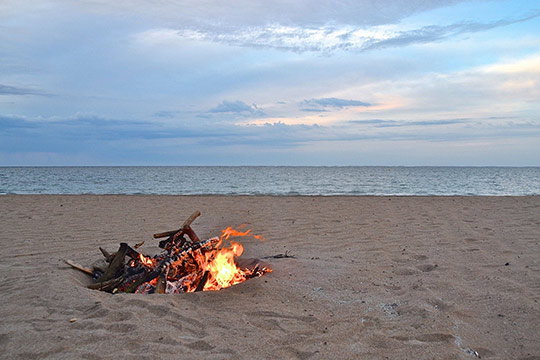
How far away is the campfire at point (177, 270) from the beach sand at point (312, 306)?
287 mm

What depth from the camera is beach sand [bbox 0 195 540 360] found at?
133 inches

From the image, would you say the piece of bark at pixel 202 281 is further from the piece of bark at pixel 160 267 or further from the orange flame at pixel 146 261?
the orange flame at pixel 146 261

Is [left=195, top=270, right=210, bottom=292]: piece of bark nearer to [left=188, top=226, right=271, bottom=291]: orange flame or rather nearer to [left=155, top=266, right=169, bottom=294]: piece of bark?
[left=188, top=226, right=271, bottom=291]: orange flame

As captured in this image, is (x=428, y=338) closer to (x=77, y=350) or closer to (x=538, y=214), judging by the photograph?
(x=77, y=350)

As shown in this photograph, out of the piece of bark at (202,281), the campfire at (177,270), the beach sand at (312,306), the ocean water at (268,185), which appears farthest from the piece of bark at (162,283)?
the ocean water at (268,185)

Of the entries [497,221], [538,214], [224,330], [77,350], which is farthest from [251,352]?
[538,214]

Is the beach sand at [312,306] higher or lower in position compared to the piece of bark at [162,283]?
lower

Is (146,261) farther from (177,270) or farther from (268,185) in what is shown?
(268,185)

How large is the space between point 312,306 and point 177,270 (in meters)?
1.90

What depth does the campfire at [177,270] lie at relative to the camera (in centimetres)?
473

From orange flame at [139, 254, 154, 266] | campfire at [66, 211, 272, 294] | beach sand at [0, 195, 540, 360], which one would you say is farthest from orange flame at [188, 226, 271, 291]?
orange flame at [139, 254, 154, 266]

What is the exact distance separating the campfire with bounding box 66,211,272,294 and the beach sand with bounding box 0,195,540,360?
0.29 metres

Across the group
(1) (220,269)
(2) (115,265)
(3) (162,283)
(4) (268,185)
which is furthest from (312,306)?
(4) (268,185)

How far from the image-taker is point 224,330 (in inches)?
146
